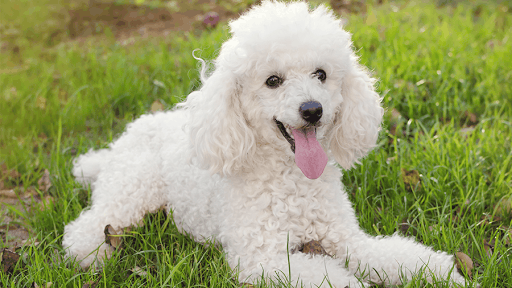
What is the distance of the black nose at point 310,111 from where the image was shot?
2019 mm

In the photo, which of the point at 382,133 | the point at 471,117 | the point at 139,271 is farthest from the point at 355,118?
the point at 471,117

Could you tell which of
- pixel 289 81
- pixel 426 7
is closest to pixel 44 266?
pixel 289 81

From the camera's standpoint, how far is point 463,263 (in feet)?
7.42

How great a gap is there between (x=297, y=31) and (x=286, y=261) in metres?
1.15

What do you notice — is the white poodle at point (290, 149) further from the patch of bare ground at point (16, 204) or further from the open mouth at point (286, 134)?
the patch of bare ground at point (16, 204)

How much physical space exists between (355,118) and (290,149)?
42 centimetres

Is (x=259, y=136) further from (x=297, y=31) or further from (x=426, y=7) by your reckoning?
(x=426, y=7)

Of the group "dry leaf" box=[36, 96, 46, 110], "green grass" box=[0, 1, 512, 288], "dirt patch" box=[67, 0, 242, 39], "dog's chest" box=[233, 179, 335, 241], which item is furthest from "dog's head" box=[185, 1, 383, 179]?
"dirt patch" box=[67, 0, 242, 39]

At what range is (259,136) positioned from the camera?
2285 mm

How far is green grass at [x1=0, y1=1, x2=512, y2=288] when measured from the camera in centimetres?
242

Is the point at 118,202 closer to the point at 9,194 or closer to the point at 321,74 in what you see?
the point at 9,194

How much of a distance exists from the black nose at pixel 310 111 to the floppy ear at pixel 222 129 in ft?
1.09

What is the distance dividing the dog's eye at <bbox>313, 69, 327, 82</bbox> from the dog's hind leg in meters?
1.28

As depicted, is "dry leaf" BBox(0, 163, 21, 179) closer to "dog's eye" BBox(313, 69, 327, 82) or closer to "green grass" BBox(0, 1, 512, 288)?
"green grass" BBox(0, 1, 512, 288)
